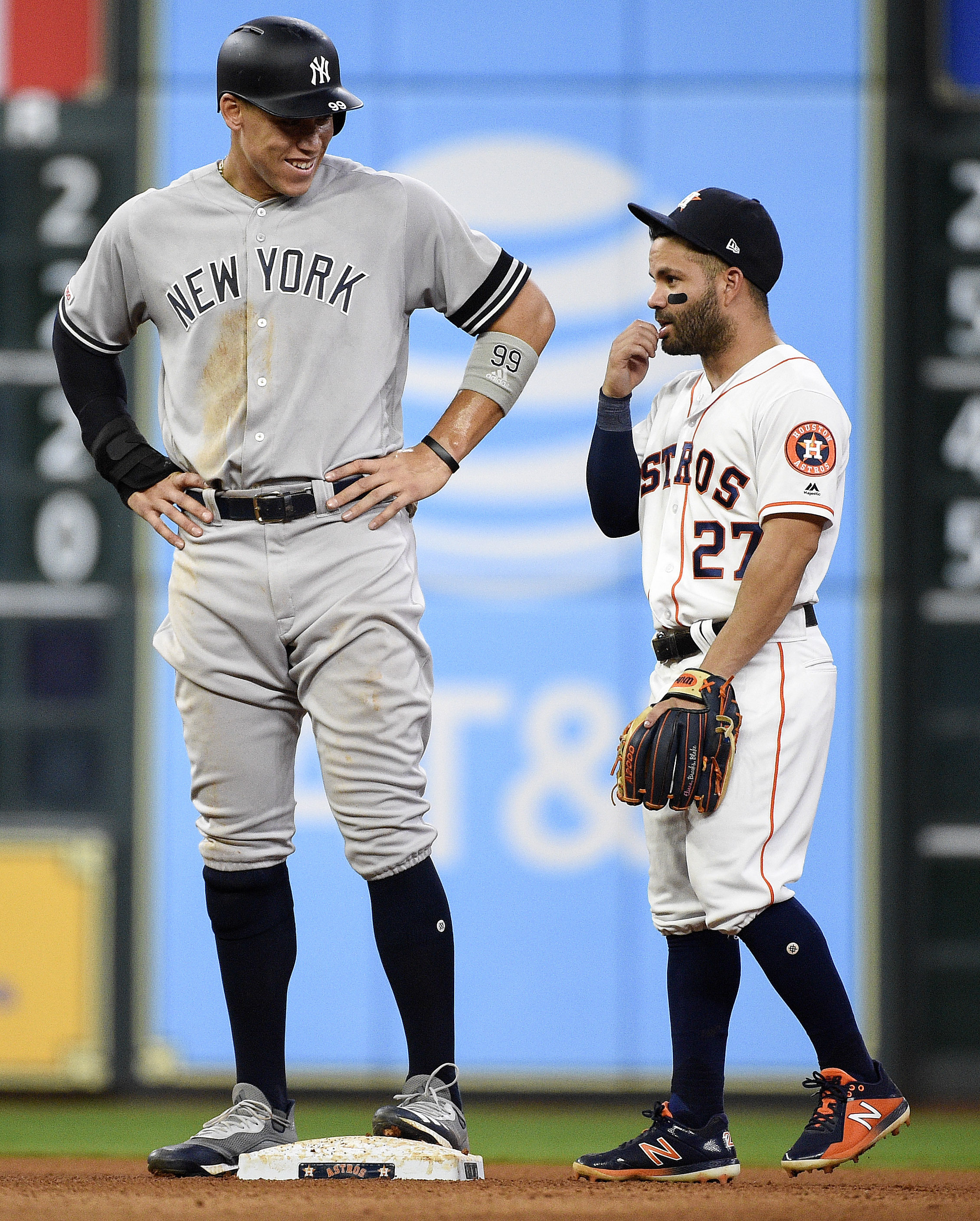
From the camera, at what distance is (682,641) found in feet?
8.97

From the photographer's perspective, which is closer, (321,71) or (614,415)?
(321,71)

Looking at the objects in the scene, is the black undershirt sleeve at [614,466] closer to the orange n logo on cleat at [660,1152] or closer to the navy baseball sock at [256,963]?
the navy baseball sock at [256,963]

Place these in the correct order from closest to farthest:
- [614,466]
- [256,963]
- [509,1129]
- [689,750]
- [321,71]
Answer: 1. [689,750]
2. [321,71]
3. [256,963]
4. [614,466]
5. [509,1129]

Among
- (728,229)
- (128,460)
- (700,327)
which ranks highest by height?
(728,229)

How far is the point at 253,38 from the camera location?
8.71 feet

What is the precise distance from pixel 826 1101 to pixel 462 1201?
0.66m

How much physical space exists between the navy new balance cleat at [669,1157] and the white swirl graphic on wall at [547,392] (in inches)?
114

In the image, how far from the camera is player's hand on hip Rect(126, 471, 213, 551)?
2732 mm

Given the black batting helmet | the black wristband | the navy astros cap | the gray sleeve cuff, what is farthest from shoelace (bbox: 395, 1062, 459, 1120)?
the black batting helmet

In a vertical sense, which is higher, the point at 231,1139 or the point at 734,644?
the point at 734,644

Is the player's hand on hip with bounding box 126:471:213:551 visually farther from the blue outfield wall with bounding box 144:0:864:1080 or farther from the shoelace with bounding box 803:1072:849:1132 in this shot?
the blue outfield wall with bounding box 144:0:864:1080

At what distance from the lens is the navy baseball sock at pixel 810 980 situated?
2570 millimetres

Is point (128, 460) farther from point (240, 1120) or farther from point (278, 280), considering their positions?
point (240, 1120)

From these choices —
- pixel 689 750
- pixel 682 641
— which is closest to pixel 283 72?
pixel 682 641
